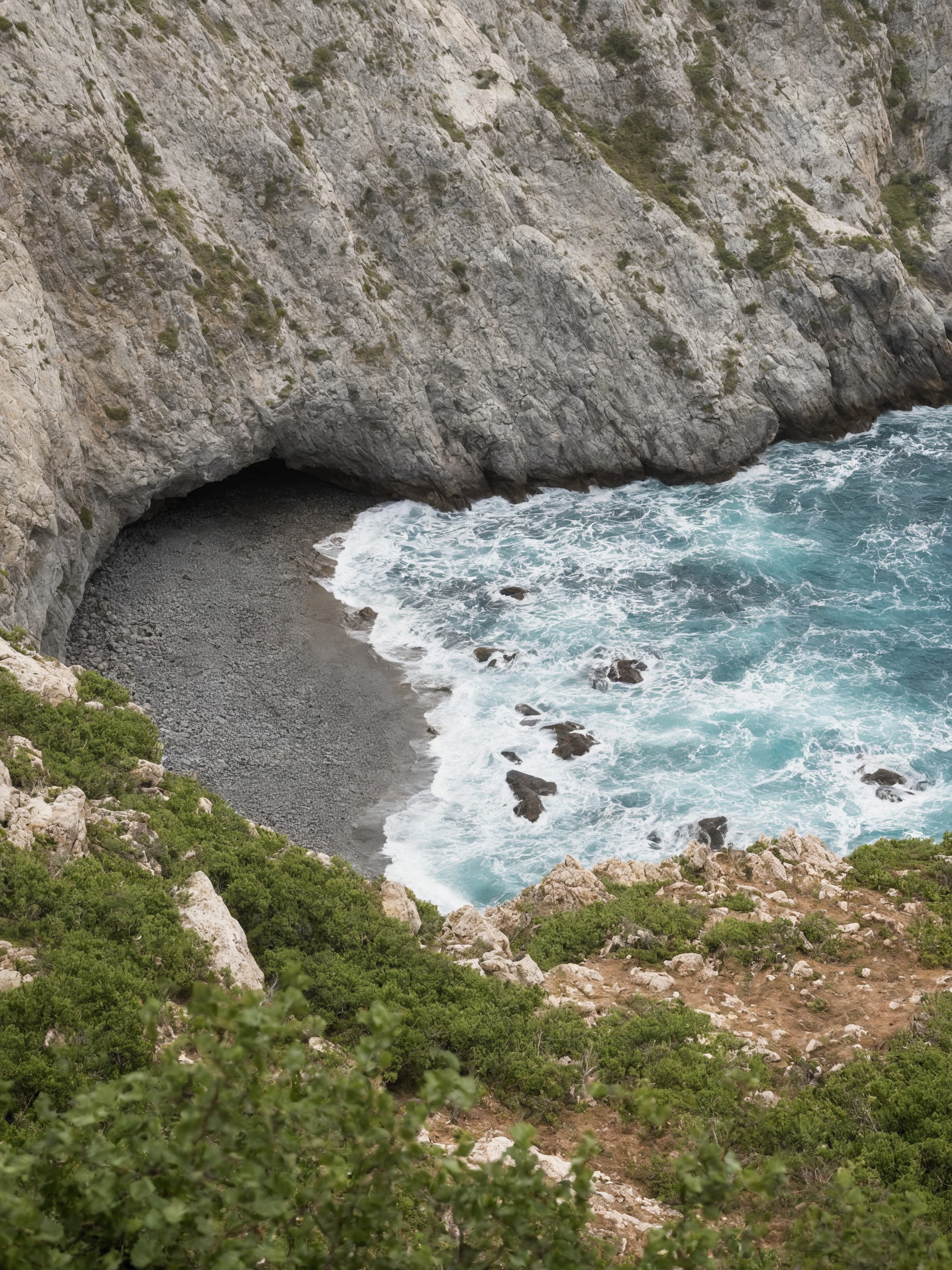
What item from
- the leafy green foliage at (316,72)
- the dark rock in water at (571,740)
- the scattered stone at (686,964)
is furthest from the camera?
the leafy green foliage at (316,72)

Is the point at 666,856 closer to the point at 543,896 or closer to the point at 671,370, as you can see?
the point at 543,896

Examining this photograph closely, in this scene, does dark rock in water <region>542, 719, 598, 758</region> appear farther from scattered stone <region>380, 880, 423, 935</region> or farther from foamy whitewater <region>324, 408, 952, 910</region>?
scattered stone <region>380, 880, 423, 935</region>

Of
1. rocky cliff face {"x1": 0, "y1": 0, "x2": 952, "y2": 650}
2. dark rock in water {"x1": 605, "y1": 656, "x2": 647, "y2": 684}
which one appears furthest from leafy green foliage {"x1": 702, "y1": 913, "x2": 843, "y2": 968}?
rocky cliff face {"x1": 0, "y1": 0, "x2": 952, "y2": 650}

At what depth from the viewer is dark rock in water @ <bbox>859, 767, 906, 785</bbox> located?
3030 centimetres

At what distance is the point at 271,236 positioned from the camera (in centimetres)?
4469

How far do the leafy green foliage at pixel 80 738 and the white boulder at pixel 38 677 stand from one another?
0.73ft

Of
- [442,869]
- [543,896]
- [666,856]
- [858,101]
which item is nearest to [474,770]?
[442,869]

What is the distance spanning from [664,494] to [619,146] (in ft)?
71.8

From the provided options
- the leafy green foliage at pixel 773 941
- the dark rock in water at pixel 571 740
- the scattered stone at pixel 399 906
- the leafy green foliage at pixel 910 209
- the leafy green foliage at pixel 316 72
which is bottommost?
the dark rock in water at pixel 571 740

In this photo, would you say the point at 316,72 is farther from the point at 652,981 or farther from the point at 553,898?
the point at 652,981

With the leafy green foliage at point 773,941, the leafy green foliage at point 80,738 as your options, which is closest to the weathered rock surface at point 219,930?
the leafy green foliage at point 80,738

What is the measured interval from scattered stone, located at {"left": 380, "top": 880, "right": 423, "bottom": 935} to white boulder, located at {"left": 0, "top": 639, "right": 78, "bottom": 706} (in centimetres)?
788

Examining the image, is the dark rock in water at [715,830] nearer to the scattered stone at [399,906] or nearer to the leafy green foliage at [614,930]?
the leafy green foliage at [614,930]

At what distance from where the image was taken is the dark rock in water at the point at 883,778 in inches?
1193
